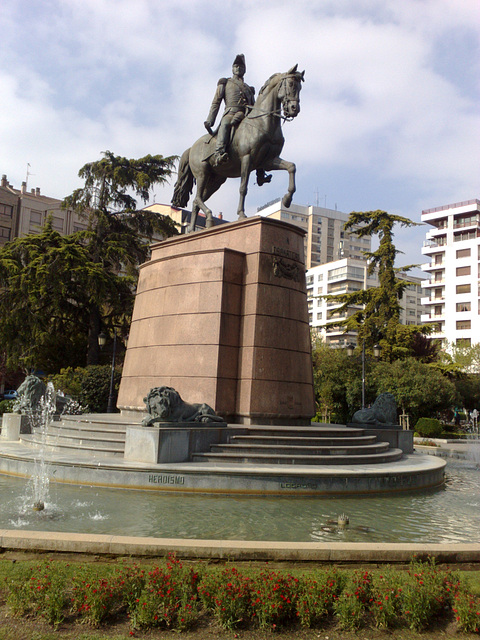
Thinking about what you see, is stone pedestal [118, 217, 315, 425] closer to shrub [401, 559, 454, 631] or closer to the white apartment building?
shrub [401, 559, 454, 631]

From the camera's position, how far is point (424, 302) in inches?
3201

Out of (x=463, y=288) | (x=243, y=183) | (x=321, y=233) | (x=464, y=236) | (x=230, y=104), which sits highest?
(x=321, y=233)

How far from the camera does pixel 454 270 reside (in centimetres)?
7788

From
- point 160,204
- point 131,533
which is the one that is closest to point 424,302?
point 160,204

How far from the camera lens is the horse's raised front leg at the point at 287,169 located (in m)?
15.3

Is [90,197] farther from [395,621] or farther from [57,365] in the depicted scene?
[395,621]

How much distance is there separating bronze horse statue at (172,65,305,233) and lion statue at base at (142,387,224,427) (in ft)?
21.6

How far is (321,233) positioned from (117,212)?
78418 mm

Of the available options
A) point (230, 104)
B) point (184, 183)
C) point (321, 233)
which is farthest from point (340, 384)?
point (321, 233)

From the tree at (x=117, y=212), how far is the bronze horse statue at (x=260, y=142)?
58.1 ft

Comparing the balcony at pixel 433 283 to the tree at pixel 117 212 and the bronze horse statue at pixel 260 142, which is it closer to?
the tree at pixel 117 212

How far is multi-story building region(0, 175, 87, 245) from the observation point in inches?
2462

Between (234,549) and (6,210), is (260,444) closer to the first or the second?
(234,549)

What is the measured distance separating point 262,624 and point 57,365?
105 ft
